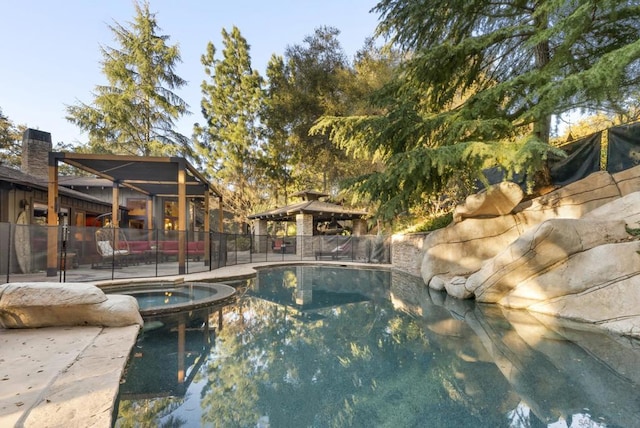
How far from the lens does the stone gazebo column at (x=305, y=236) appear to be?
1731 centimetres

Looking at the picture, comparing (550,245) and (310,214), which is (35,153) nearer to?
(310,214)

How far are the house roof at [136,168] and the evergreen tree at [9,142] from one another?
15.1m

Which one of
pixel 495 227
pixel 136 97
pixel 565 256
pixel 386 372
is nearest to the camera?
pixel 386 372

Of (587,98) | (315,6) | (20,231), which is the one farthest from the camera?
(315,6)

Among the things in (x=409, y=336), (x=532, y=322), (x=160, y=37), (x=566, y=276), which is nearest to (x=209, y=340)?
(x=409, y=336)

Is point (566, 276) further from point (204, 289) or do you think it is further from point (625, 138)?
point (204, 289)

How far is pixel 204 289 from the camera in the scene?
25.2 ft

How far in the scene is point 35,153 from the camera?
11.3 meters

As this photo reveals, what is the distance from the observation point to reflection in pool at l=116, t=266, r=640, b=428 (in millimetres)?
2670

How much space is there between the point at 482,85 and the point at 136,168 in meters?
11.6

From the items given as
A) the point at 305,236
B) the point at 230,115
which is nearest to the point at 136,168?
the point at 305,236

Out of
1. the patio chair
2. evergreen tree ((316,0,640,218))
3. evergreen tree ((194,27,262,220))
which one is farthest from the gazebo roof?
the patio chair

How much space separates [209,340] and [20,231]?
19.0ft

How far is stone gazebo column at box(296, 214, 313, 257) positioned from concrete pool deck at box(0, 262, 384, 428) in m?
13.0
